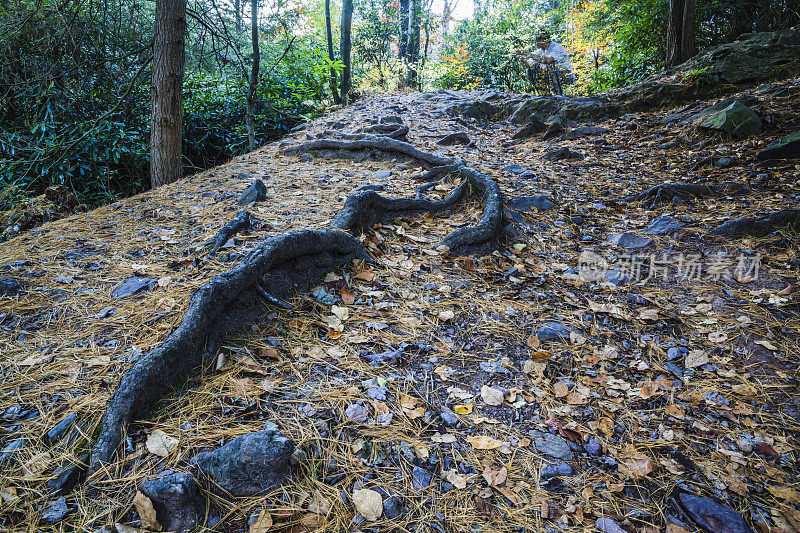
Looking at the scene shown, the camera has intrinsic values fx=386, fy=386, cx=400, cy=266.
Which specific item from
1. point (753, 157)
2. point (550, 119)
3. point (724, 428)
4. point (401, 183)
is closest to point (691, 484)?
point (724, 428)

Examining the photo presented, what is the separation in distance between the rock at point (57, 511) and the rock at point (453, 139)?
19.6 feet

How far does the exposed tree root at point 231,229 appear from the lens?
2818 mm

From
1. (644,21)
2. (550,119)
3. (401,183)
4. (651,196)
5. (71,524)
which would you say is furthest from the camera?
(644,21)

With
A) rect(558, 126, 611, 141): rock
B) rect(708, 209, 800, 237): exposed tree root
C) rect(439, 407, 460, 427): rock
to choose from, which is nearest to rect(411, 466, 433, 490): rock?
rect(439, 407, 460, 427): rock

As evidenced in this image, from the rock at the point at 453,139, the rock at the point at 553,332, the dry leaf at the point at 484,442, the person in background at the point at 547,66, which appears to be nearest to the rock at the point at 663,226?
the rock at the point at 553,332

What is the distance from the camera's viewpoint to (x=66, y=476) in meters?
1.39

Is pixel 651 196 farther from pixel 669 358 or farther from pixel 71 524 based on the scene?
pixel 71 524

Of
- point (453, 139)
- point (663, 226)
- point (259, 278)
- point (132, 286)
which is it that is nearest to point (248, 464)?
point (259, 278)

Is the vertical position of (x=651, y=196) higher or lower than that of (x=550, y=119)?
lower

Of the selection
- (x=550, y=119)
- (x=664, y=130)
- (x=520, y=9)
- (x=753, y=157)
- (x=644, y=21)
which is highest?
(x=520, y=9)

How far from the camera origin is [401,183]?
4309 mm

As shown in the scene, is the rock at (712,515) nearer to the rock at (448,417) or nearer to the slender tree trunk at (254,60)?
the rock at (448,417)

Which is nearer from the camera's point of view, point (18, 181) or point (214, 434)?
point (214, 434)

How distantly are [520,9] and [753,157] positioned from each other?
15.0 metres
